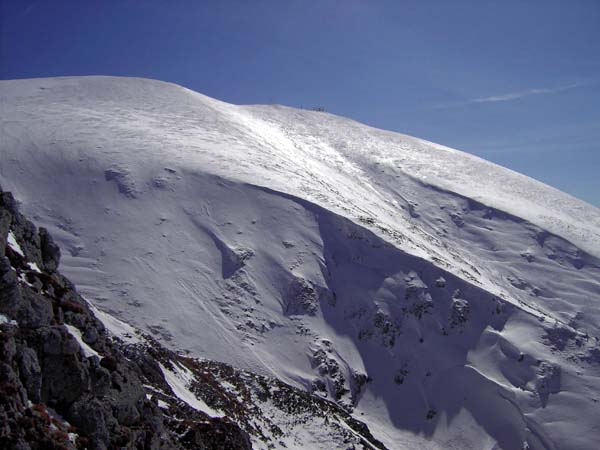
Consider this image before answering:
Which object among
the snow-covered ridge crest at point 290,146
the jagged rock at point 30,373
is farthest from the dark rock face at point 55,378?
the snow-covered ridge crest at point 290,146

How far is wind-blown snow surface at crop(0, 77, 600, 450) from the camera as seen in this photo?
33.2m

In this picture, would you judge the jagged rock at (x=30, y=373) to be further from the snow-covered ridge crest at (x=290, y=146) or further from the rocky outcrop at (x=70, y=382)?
the snow-covered ridge crest at (x=290, y=146)

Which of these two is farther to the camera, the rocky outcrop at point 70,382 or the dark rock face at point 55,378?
the rocky outcrop at point 70,382

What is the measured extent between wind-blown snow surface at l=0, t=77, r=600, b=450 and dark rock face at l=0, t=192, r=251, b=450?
15145 millimetres

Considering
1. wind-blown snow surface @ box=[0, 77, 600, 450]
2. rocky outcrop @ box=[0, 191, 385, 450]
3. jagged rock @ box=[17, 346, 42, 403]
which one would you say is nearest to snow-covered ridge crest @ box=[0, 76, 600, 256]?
wind-blown snow surface @ box=[0, 77, 600, 450]

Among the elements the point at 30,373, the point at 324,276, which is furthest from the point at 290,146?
the point at 30,373

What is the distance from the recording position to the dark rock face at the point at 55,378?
11086 mm

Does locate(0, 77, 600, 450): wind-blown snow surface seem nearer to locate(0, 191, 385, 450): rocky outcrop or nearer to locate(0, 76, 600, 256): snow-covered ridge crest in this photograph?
locate(0, 76, 600, 256): snow-covered ridge crest

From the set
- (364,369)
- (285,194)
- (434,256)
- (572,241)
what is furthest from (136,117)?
(572,241)

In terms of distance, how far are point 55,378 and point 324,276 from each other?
28436 millimetres

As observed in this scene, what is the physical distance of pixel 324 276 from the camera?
39.8 m

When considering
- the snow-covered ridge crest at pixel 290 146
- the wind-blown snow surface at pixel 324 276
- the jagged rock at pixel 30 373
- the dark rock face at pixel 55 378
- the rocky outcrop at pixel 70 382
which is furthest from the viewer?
the snow-covered ridge crest at pixel 290 146

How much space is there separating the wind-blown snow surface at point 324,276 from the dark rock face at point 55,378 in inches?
596

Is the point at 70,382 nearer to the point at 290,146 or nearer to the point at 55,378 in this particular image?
the point at 55,378
